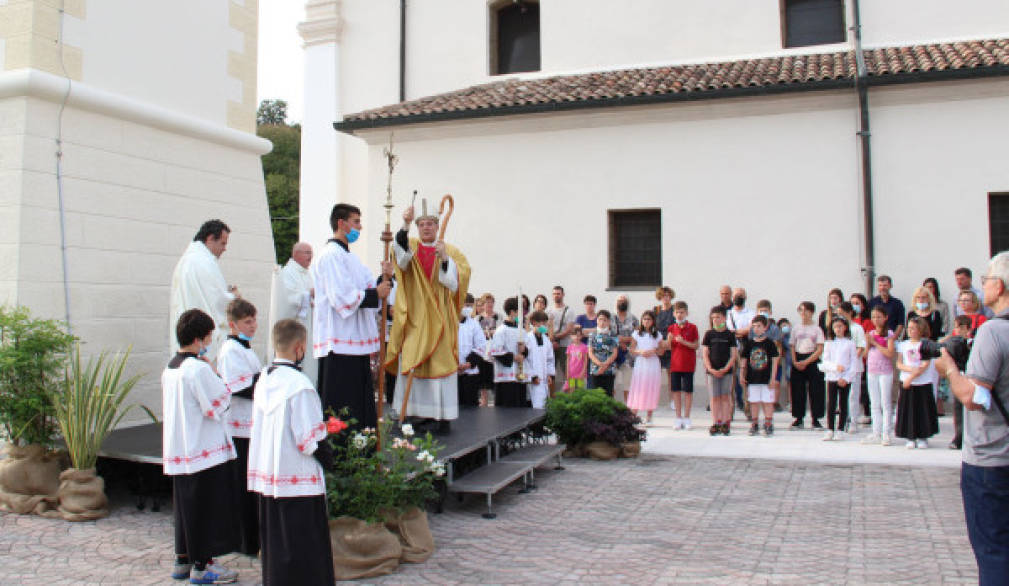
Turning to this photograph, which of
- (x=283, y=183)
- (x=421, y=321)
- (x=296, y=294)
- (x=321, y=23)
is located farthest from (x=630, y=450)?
(x=283, y=183)

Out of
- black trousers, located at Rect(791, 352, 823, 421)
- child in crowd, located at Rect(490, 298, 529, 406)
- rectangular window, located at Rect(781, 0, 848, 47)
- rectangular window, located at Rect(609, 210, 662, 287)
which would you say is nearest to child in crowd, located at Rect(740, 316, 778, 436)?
black trousers, located at Rect(791, 352, 823, 421)

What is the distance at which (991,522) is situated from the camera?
3.96m

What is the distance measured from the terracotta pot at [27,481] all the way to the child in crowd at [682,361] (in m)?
8.05

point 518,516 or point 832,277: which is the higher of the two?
point 832,277

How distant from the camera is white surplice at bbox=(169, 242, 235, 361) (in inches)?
273

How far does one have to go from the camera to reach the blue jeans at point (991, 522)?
12.8 ft

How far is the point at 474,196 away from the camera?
54.5ft

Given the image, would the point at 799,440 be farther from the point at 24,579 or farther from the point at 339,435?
the point at 24,579

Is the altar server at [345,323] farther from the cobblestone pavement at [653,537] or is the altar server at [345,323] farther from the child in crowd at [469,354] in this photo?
the child in crowd at [469,354]

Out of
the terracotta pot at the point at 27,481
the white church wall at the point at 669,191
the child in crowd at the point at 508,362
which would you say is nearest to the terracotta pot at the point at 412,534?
the terracotta pot at the point at 27,481

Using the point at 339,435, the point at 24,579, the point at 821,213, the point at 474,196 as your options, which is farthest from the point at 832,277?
the point at 24,579

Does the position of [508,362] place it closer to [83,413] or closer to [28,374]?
[83,413]

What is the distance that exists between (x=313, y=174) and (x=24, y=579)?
1533 centimetres

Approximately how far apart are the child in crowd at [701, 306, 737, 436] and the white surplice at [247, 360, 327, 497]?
750 centimetres
